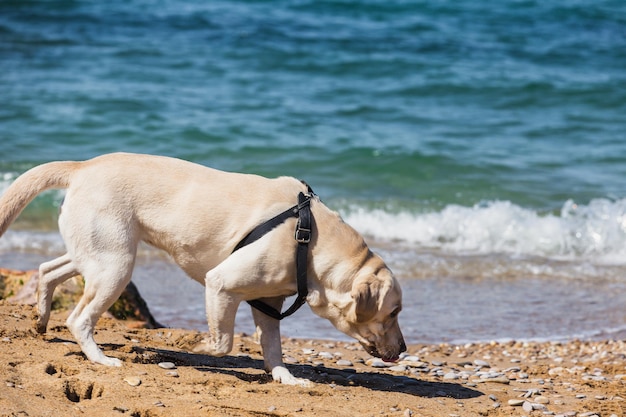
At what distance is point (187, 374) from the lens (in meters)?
5.52

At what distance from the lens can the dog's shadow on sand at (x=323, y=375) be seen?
5846 mm

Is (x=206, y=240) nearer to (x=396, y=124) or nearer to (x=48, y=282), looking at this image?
(x=48, y=282)

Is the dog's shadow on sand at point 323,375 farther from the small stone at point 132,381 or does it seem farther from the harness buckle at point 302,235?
the harness buckle at point 302,235

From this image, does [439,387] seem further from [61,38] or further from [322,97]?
[61,38]

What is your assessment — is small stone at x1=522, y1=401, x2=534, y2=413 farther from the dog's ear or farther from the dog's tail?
the dog's tail

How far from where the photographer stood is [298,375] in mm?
6082

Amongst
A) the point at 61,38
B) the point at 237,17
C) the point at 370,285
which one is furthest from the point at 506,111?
the point at 370,285

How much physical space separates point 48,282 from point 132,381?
46.1 inches

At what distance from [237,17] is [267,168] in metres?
10.6

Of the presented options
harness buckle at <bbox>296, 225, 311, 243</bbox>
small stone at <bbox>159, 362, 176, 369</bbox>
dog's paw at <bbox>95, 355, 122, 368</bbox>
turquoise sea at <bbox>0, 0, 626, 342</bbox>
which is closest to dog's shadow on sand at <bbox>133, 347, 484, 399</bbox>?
small stone at <bbox>159, 362, 176, 369</bbox>

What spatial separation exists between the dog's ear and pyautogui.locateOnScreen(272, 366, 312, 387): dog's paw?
1.70 ft

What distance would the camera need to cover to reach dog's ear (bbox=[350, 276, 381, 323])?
540 centimetres

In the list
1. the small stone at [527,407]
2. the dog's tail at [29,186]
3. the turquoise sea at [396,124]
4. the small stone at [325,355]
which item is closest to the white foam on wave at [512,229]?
the turquoise sea at [396,124]

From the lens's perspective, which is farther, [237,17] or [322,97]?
[237,17]
